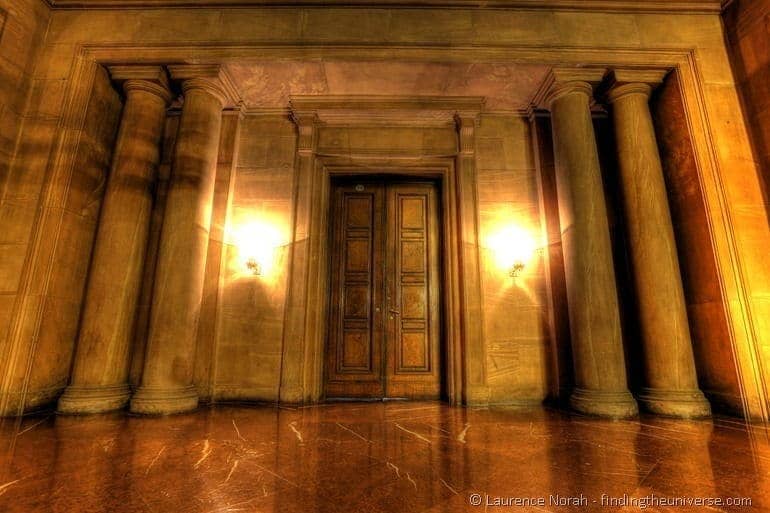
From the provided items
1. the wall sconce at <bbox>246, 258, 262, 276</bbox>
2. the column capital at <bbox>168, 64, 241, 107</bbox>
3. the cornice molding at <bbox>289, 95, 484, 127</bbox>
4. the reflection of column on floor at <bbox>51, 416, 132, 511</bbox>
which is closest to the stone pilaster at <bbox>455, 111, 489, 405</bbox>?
the cornice molding at <bbox>289, 95, 484, 127</bbox>

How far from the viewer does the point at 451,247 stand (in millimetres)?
5238

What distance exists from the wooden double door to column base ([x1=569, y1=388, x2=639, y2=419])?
1878 millimetres

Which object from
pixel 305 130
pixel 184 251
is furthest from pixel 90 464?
pixel 305 130

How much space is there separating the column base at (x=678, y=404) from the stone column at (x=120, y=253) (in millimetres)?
5900

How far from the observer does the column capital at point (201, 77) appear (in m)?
4.70

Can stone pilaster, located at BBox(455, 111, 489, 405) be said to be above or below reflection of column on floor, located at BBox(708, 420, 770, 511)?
above

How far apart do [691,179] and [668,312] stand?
1.69 m

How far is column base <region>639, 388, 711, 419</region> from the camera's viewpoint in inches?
148

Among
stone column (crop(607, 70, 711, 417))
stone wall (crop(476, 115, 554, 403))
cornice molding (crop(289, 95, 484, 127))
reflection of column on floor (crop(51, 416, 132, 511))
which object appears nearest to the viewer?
reflection of column on floor (crop(51, 416, 132, 511))

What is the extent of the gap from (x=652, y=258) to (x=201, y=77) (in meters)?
6.04

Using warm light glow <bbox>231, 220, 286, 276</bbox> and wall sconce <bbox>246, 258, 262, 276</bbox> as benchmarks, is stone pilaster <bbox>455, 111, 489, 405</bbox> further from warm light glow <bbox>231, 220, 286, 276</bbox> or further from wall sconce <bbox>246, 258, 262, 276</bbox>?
wall sconce <bbox>246, 258, 262, 276</bbox>

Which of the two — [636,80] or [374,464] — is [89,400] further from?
[636,80]

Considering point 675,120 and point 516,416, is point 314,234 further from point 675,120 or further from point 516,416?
point 675,120

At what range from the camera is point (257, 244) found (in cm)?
506
